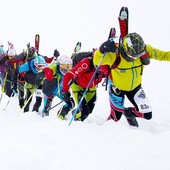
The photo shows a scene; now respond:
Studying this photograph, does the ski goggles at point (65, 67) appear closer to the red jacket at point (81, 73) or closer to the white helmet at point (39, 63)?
the red jacket at point (81, 73)

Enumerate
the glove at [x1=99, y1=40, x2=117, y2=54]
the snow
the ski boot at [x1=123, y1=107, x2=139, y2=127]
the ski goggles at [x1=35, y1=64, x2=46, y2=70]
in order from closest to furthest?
the snow, the glove at [x1=99, y1=40, x2=117, y2=54], the ski boot at [x1=123, y1=107, x2=139, y2=127], the ski goggles at [x1=35, y1=64, x2=46, y2=70]

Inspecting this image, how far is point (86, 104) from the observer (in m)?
7.92

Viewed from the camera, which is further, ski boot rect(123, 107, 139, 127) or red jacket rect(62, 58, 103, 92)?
ski boot rect(123, 107, 139, 127)

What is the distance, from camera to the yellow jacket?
6074 millimetres

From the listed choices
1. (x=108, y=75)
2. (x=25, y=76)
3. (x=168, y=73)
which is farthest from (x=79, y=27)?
(x=108, y=75)

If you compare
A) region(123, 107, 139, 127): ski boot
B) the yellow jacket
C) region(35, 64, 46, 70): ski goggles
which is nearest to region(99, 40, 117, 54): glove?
the yellow jacket

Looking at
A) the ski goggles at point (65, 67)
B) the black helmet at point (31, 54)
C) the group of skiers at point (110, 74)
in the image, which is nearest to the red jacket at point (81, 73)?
the group of skiers at point (110, 74)

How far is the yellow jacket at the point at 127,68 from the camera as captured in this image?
6074 mm

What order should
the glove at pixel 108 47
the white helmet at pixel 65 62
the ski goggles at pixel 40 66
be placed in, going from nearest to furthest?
the glove at pixel 108 47
the white helmet at pixel 65 62
the ski goggles at pixel 40 66

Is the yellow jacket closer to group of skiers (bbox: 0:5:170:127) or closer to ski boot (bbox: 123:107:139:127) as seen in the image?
group of skiers (bbox: 0:5:170:127)

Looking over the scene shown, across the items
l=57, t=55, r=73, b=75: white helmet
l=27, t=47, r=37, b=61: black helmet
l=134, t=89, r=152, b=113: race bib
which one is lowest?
l=134, t=89, r=152, b=113: race bib

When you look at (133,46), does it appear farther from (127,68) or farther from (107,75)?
(107,75)

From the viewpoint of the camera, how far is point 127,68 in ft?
20.7

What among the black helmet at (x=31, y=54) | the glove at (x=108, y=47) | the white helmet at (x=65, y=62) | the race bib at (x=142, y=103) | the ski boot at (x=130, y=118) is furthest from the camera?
the black helmet at (x=31, y=54)
